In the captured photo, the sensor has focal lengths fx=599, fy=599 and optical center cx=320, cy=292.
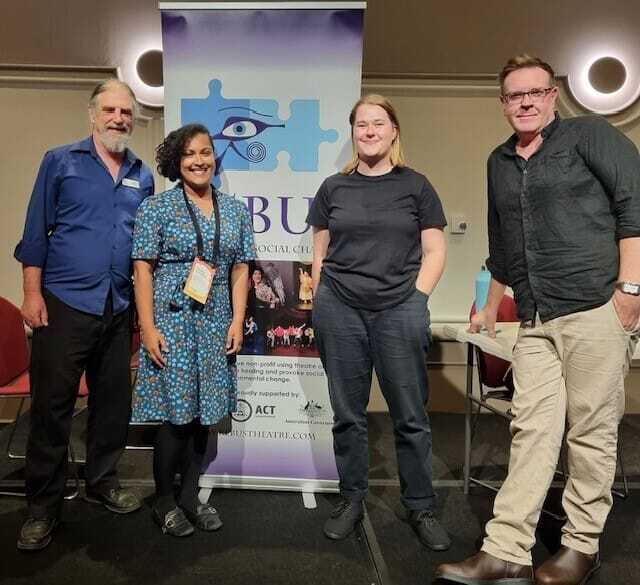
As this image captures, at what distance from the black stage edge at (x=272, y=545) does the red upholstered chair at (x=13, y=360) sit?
0.46 m

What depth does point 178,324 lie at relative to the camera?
85.8 inches

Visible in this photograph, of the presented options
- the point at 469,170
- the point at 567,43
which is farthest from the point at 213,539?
the point at 567,43

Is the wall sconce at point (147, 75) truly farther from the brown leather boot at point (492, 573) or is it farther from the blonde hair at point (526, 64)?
the brown leather boot at point (492, 573)

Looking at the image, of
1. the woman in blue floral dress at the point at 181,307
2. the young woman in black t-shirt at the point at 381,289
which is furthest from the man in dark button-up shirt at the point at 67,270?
the young woman in black t-shirt at the point at 381,289

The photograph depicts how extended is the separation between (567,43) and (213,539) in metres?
3.68

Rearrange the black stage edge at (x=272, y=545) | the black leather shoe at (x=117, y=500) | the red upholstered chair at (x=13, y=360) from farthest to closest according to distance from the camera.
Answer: the red upholstered chair at (x=13, y=360), the black leather shoe at (x=117, y=500), the black stage edge at (x=272, y=545)

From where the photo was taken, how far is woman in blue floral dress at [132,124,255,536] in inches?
85.4

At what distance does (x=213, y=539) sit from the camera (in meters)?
2.27

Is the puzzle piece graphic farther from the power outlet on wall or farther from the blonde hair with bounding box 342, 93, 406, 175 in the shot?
the power outlet on wall

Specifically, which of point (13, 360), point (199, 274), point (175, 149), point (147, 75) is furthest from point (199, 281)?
point (147, 75)

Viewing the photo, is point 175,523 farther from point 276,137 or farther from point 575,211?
point 575,211

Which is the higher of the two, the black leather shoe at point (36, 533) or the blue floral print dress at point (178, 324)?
the blue floral print dress at point (178, 324)

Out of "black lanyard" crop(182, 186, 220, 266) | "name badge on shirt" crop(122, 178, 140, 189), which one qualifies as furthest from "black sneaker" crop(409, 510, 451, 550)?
"name badge on shirt" crop(122, 178, 140, 189)

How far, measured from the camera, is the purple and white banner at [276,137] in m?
2.49
